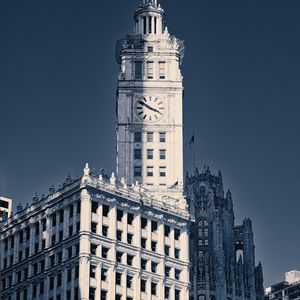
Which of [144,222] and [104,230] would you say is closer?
[104,230]

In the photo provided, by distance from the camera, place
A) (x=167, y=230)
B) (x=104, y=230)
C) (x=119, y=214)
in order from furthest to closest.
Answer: (x=167, y=230) → (x=119, y=214) → (x=104, y=230)

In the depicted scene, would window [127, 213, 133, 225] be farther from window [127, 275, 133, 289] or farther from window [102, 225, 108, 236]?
window [127, 275, 133, 289]

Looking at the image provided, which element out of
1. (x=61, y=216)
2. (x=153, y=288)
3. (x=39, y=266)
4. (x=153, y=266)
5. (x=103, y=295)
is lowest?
(x=103, y=295)

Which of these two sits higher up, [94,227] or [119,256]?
[94,227]

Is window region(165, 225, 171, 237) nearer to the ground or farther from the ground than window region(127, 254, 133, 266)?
farther from the ground

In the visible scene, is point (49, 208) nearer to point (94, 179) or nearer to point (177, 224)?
point (94, 179)

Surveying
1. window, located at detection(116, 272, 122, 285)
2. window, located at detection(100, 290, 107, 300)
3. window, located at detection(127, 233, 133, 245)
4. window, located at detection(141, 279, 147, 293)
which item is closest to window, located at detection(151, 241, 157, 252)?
window, located at detection(127, 233, 133, 245)

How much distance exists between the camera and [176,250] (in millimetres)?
183000

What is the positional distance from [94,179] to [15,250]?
2226 centimetres

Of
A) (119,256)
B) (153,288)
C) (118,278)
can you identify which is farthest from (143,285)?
(119,256)

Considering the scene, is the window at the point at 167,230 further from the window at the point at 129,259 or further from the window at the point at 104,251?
the window at the point at 104,251

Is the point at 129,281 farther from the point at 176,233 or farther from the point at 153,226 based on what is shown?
the point at 176,233

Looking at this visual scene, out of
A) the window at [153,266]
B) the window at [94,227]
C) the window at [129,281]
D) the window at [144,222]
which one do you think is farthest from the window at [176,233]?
the window at [94,227]

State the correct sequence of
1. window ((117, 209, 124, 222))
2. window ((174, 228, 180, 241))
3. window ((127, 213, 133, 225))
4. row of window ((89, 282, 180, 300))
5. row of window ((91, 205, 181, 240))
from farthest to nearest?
1. window ((174, 228, 180, 241))
2. window ((127, 213, 133, 225))
3. window ((117, 209, 124, 222))
4. row of window ((91, 205, 181, 240))
5. row of window ((89, 282, 180, 300))
